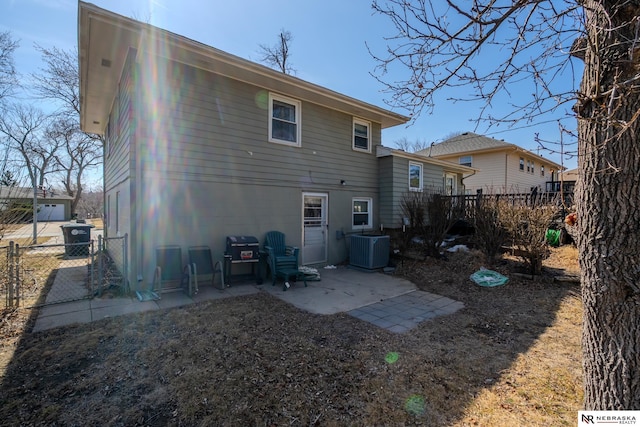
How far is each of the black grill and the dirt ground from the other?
4.86 feet

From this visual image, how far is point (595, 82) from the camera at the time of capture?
1.72 m

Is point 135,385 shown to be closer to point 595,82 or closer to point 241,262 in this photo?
point 241,262

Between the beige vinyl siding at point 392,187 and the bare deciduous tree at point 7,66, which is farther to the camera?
→ the bare deciduous tree at point 7,66

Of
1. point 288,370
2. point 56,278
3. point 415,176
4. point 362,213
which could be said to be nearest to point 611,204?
point 288,370

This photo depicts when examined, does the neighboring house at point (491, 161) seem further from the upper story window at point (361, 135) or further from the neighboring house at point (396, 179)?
the upper story window at point (361, 135)

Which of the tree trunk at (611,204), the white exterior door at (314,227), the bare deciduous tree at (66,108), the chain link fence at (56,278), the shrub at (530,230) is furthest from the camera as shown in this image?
the bare deciduous tree at (66,108)

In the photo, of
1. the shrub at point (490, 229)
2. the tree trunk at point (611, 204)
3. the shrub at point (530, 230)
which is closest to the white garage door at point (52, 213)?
the shrub at point (490, 229)

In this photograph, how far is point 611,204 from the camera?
1721 mm

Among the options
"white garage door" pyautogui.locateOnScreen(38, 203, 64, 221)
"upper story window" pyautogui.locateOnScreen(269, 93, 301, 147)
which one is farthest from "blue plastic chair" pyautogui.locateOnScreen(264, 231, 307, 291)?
"white garage door" pyautogui.locateOnScreen(38, 203, 64, 221)

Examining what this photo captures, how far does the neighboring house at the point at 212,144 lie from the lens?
561 cm

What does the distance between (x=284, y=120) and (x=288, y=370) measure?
20.0ft

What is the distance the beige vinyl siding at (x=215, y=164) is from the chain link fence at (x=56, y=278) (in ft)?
2.59

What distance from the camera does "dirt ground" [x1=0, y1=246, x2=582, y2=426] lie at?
8.10 ft

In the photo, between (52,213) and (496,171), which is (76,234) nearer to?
(496,171)
